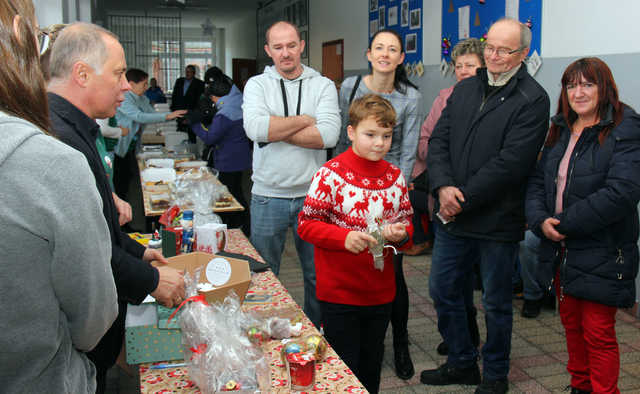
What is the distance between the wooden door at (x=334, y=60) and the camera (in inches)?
324

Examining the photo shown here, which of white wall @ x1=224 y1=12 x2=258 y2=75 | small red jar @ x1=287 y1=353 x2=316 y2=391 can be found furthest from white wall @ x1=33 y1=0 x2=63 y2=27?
white wall @ x1=224 y1=12 x2=258 y2=75

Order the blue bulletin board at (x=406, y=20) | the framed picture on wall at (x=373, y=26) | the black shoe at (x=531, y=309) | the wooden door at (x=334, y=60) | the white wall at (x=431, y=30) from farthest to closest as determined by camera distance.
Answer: the wooden door at (x=334, y=60)
the framed picture on wall at (x=373, y=26)
the blue bulletin board at (x=406, y=20)
the white wall at (x=431, y=30)
the black shoe at (x=531, y=309)

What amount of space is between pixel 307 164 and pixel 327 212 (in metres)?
0.75

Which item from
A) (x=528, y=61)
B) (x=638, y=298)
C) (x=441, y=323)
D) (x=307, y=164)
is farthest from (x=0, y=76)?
(x=528, y=61)

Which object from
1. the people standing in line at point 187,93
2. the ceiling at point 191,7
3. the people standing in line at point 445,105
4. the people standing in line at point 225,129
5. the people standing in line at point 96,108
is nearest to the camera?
the people standing in line at point 96,108

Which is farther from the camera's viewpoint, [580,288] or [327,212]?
[580,288]

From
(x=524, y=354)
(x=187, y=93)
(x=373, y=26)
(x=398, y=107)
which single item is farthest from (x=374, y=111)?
(x=187, y=93)

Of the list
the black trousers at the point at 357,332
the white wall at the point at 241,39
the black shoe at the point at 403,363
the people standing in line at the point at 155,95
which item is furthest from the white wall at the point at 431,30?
the white wall at the point at 241,39

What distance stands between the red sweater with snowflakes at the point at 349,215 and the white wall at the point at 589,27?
247 cm

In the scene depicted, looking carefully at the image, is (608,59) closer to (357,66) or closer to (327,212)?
(327,212)

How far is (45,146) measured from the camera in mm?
826

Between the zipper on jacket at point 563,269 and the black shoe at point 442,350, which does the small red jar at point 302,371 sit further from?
the black shoe at point 442,350

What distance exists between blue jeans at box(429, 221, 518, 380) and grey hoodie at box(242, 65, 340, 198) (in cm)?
69

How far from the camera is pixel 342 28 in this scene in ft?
26.9
